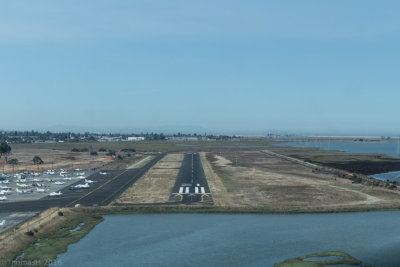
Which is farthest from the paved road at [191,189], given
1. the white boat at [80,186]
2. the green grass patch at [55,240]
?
the white boat at [80,186]

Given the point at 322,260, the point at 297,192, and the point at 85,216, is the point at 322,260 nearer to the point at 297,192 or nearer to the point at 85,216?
the point at 297,192

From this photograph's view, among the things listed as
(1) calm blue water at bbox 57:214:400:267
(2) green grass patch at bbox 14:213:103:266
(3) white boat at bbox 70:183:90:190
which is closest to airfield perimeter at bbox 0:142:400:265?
(2) green grass patch at bbox 14:213:103:266

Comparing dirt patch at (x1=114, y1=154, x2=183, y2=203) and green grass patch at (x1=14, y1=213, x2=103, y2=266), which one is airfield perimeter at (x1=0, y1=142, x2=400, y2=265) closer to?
dirt patch at (x1=114, y1=154, x2=183, y2=203)

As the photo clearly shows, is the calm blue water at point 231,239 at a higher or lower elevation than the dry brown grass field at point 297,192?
lower

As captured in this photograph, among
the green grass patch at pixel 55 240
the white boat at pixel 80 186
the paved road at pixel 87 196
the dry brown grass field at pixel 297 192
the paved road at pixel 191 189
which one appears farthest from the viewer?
the white boat at pixel 80 186

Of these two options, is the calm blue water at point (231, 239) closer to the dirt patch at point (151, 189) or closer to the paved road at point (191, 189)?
the paved road at point (191, 189)
